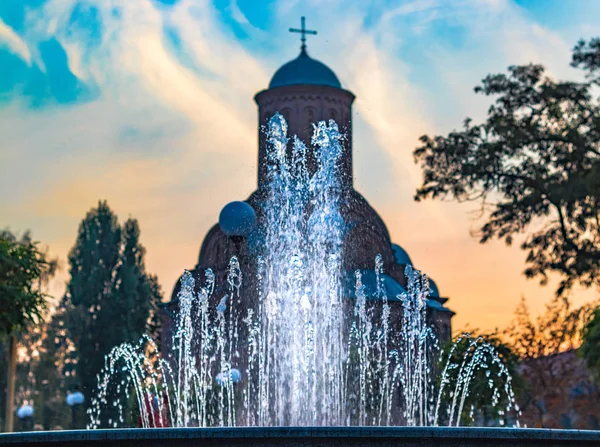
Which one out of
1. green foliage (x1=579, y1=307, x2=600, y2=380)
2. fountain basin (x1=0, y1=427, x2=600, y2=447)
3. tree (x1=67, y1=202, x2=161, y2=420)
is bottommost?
fountain basin (x1=0, y1=427, x2=600, y2=447)

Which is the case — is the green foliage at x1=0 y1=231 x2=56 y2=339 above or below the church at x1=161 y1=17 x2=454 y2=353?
below

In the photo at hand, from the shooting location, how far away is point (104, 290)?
42.9 m

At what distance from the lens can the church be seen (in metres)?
36.5

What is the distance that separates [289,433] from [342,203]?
31233 millimetres

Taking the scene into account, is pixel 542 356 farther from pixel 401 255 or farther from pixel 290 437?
pixel 290 437

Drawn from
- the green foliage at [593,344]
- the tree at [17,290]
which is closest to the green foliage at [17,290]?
the tree at [17,290]

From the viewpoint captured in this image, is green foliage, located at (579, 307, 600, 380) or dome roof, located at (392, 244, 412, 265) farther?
dome roof, located at (392, 244, 412, 265)

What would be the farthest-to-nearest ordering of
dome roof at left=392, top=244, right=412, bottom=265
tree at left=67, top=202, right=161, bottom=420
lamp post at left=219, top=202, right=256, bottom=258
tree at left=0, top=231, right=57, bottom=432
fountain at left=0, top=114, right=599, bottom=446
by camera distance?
dome roof at left=392, top=244, right=412, bottom=265
tree at left=67, top=202, right=161, bottom=420
tree at left=0, top=231, right=57, bottom=432
lamp post at left=219, top=202, right=256, bottom=258
fountain at left=0, top=114, right=599, bottom=446

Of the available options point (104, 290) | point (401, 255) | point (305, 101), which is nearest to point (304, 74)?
point (305, 101)

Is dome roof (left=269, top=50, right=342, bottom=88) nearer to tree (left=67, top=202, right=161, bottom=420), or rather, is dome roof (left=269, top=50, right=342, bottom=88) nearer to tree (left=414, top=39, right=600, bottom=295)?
tree (left=67, top=202, right=161, bottom=420)

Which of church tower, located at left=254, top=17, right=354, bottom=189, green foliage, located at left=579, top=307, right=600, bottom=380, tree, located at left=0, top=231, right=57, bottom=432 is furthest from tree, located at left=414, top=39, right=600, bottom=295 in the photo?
church tower, located at left=254, top=17, right=354, bottom=189

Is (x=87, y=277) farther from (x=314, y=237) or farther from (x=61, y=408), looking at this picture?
(x=314, y=237)

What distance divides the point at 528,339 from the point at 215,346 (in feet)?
34.5

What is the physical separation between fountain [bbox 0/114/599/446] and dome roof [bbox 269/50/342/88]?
9.96m
